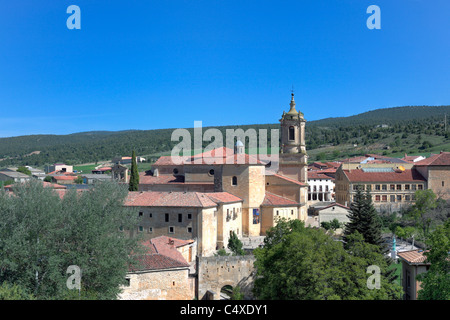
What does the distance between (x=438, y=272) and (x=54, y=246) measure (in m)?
16.1

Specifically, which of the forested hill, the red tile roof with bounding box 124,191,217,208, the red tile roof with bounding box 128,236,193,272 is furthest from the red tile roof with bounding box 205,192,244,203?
the forested hill

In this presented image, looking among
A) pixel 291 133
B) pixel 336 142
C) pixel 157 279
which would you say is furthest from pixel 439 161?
pixel 336 142

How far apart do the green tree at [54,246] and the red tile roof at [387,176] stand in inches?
1922

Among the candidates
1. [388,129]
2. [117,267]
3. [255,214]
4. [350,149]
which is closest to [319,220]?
[255,214]

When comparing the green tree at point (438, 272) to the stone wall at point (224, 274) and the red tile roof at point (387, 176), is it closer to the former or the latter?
the stone wall at point (224, 274)

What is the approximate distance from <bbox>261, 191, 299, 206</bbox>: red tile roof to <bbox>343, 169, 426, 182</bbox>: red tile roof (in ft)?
77.4

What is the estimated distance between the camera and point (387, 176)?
6456 cm

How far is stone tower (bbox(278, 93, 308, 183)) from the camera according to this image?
49.0m

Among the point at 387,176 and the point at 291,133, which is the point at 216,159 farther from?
the point at 387,176

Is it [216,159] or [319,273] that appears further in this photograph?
[216,159]

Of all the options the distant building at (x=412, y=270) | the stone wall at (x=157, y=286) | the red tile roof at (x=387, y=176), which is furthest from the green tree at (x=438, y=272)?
the red tile roof at (x=387, y=176)

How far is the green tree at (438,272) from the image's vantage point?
15.4 meters

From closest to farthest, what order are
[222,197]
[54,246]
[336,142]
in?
[54,246], [222,197], [336,142]
